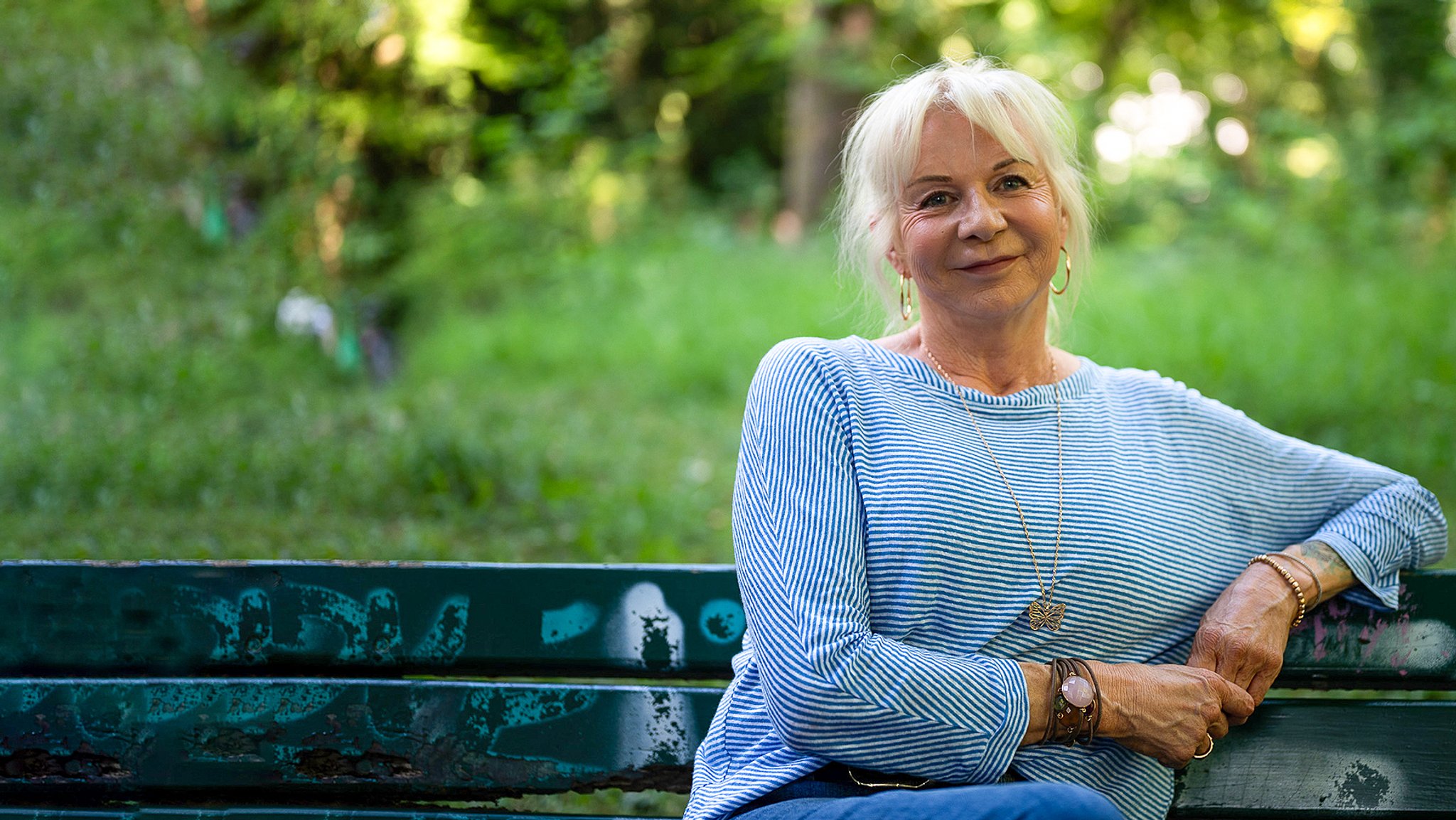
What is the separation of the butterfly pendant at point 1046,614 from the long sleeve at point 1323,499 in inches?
17.8

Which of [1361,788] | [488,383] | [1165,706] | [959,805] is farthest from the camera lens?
[488,383]

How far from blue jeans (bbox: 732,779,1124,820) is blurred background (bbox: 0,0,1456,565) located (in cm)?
108

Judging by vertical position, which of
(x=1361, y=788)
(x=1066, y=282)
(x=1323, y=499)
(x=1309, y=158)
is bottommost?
(x=1361, y=788)

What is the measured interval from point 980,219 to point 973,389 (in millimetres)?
306

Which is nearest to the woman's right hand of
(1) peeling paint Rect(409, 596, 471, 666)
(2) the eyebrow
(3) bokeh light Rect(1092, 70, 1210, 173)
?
(2) the eyebrow

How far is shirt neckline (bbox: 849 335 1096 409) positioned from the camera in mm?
2121

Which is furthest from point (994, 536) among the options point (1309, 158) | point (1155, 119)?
point (1155, 119)

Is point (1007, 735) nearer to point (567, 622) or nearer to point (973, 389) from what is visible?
point (973, 389)

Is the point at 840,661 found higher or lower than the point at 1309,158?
lower

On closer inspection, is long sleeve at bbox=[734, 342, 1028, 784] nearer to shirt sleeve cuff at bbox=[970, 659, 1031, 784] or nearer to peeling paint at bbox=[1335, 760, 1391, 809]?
shirt sleeve cuff at bbox=[970, 659, 1031, 784]

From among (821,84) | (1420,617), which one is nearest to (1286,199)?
(821,84)

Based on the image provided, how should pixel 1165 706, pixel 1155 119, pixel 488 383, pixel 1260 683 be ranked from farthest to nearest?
pixel 1155 119 < pixel 488 383 < pixel 1260 683 < pixel 1165 706

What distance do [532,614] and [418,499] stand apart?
289 centimetres

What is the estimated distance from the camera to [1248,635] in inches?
77.4
